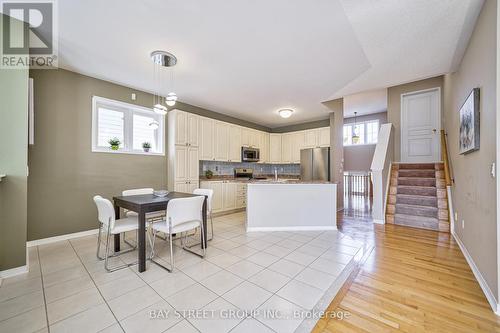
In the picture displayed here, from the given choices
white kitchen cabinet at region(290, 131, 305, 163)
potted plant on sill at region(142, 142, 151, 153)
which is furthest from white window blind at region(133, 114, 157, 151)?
white kitchen cabinet at region(290, 131, 305, 163)

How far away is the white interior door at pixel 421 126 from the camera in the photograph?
486 centimetres

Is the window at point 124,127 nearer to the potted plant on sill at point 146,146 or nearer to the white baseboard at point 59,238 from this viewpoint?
the potted plant on sill at point 146,146

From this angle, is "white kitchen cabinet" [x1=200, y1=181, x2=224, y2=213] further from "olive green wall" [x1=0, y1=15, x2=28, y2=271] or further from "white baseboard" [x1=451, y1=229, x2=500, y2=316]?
"white baseboard" [x1=451, y1=229, x2=500, y2=316]

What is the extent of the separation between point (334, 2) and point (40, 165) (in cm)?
456

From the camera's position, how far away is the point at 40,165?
3.14 metres

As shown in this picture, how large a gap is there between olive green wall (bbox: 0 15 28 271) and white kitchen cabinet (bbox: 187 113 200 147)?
8.91 ft

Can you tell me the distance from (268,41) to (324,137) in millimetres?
4265

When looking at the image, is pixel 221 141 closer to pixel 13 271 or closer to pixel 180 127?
pixel 180 127

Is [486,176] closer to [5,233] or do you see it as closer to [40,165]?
[5,233]

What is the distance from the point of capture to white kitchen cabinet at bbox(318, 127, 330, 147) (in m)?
6.22

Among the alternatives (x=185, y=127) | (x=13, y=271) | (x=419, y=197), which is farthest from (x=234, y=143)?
(x=13, y=271)

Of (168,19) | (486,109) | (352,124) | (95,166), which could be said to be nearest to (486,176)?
(486,109)

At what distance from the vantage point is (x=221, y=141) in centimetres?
561

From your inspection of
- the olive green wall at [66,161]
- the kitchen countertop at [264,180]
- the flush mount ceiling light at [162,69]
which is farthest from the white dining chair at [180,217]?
the olive green wall at [66,161]
